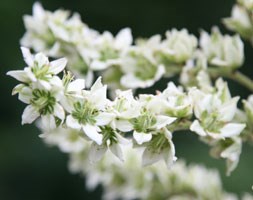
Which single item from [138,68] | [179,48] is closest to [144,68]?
[138,68]

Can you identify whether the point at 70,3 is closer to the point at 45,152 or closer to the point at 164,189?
the point at 45,152

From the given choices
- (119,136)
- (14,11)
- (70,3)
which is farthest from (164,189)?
(70,3)

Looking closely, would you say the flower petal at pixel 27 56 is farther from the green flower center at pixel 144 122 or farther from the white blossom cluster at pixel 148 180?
the white blossom cluster at pixel 148 180

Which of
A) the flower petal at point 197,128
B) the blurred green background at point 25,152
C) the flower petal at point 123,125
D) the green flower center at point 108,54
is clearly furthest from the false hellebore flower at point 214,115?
the blurred green background at point 25,152

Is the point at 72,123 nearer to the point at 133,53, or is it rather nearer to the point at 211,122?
the point at 211,122

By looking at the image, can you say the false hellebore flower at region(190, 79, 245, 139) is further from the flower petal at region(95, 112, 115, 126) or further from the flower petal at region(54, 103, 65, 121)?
the flower petal at region(54, 103, 65, 121)
